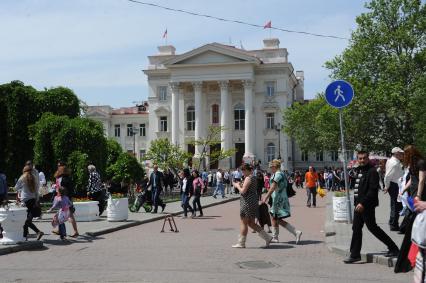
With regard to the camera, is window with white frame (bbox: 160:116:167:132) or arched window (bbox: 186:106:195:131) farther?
window with white frame (bbox: 160:116:167:132)

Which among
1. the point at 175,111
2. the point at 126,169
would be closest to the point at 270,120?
the point at 175,111

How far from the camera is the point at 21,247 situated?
12289 millimetres

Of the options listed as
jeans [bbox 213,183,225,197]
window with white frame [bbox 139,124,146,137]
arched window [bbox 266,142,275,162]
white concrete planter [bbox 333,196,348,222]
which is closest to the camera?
white concrete planter [bbox 333,196,348,222]

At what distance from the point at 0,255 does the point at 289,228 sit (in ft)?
19.8

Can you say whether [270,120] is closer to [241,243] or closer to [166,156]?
[166,156]

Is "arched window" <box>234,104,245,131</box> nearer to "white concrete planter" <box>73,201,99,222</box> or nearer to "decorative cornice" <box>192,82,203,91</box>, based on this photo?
"decorative cornice" <box>192,82,203,91</box>

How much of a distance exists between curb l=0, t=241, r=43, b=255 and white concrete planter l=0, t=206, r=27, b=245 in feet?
0.68

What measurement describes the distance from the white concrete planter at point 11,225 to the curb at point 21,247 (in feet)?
0.68

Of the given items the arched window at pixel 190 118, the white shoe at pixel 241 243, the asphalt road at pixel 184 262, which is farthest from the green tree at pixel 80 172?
the arched window at pixel 190 118

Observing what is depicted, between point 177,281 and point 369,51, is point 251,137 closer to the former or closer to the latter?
point 369,51

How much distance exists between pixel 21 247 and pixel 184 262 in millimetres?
4029

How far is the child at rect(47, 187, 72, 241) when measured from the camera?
44.8 feet

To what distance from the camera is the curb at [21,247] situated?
11.8 m

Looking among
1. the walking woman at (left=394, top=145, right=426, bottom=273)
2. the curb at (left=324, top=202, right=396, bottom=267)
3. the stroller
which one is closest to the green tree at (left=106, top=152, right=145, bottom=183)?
the stroller
